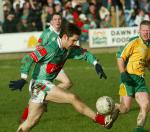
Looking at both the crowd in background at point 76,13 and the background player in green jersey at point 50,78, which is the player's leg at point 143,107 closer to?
the background player in green jersey at point 50,78

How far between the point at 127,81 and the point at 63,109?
4118 mm

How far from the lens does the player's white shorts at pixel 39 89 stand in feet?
33.7

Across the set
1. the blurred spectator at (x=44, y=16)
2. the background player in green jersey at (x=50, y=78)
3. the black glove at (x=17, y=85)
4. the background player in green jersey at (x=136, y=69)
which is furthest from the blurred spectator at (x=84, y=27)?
the black glove at (x=17, y=85)

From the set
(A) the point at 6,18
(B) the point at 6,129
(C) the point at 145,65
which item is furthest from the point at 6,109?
(A) the point at 6,18

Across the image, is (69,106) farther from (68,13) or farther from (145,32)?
(68,13)

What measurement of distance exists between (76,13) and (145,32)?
18857 millimetres

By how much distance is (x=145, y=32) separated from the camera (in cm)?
1160

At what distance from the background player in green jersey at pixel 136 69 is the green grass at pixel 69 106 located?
0.90 m

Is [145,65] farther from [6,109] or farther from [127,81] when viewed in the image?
[6,109]

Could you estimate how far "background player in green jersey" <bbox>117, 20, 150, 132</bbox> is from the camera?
457 inches

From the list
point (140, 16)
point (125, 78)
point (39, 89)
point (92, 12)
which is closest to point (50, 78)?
point (39, 89)

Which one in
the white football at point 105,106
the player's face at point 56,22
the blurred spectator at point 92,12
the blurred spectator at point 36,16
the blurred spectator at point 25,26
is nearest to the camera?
the white football at point 105,106

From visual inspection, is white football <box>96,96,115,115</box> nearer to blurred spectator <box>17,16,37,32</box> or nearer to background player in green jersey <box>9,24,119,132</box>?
background player in green jersey <box>9,24,119,132</box>

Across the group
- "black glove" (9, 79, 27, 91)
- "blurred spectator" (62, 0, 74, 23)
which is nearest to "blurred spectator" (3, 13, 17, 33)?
"blurred spectator" (62, 0, 74, 23)
